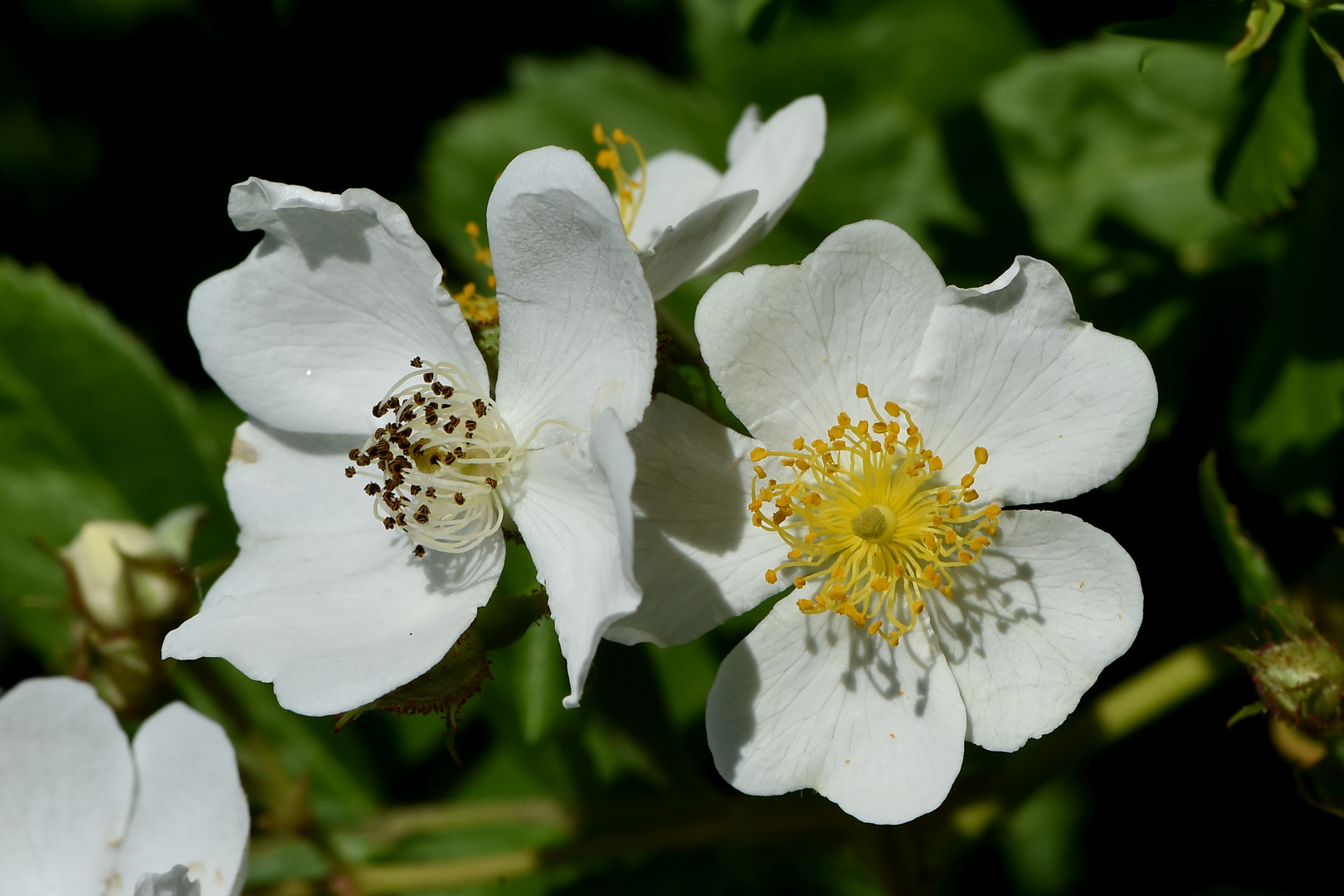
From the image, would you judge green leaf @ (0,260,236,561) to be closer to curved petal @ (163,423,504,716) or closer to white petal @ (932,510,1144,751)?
curved petal @ (163,423,504,716)

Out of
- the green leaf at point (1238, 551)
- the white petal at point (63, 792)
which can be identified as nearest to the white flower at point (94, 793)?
the white petal at point (63, 792)

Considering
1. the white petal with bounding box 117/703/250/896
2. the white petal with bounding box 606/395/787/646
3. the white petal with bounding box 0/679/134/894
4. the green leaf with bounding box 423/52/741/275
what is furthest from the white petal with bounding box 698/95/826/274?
the white petal with bounding box 0/679/134/894

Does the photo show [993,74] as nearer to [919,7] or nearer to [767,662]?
[919,7]

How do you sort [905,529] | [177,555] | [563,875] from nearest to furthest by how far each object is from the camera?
[905,529] < [177,555] < [563,875]

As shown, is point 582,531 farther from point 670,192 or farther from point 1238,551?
point 1238,551

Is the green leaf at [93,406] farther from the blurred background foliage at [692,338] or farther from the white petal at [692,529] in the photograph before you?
the white petal at [692,529]

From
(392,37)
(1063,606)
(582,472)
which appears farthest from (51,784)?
(392,37)
